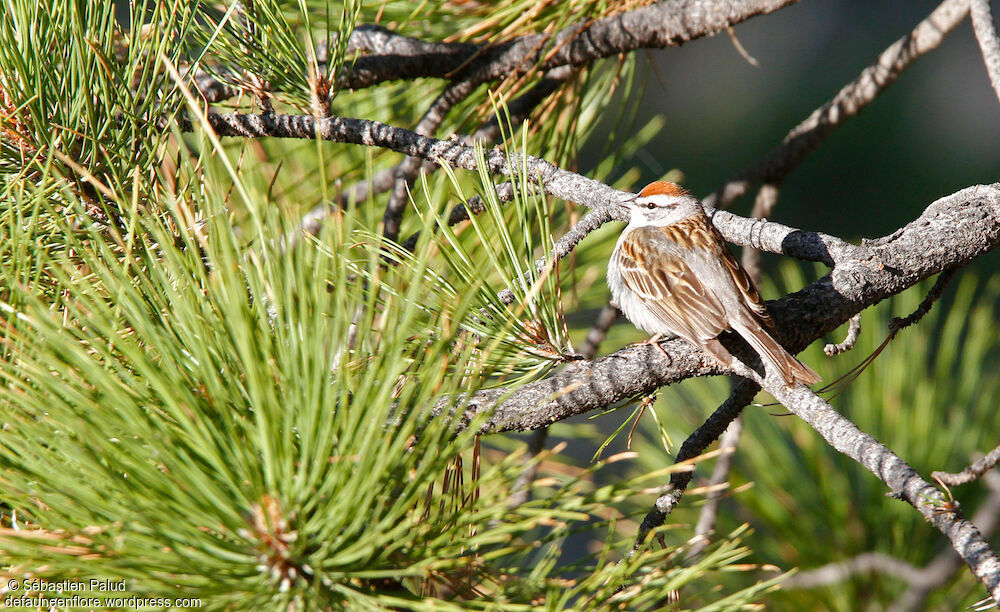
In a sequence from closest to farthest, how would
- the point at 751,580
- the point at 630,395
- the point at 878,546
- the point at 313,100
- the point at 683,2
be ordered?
the point at 630,395, the point at 313,100, the point at 683,2, the point at 878,546, the point at 751,580

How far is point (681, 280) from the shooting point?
1571mm

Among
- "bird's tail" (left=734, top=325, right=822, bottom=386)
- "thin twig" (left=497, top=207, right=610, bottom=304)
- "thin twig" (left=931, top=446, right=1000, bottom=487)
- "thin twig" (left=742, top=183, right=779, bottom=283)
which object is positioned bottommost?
"thin twig" (left=931, top=446, right=1000, bottom=487)

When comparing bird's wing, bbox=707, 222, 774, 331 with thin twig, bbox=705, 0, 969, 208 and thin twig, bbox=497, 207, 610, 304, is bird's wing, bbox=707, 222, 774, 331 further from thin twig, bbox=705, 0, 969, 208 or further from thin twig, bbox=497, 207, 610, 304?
thin twig, bbox=497, 207, 610, 304

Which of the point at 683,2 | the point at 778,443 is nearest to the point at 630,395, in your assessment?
the point at 683,2

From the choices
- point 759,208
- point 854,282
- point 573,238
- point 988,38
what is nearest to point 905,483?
point 854,282

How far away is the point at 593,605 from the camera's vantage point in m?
0.68

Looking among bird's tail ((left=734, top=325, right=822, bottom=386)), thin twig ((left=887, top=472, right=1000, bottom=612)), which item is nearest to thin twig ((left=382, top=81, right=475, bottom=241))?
bird's tail ((left=734, top=325, right=822, bottom=386))

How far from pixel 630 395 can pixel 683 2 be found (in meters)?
0.78

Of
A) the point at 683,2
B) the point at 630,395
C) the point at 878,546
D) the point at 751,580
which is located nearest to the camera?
the point at 630,395

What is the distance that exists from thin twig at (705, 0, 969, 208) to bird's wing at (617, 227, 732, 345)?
146mm

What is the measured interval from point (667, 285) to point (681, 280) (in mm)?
36

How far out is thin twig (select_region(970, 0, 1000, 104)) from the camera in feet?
3.79

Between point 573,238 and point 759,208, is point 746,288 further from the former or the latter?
point 573,238

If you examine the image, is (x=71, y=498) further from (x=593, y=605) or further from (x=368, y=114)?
(x=368, y=114)
